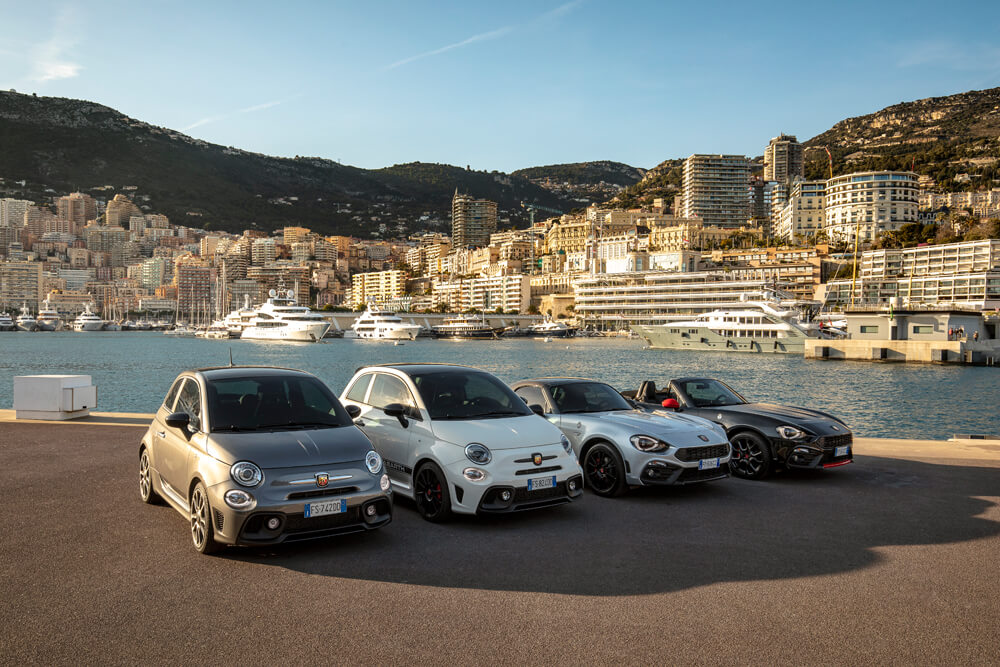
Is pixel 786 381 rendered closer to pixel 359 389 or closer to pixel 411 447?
pixel 359 389

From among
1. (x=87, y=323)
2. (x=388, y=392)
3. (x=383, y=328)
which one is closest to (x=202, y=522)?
(x=388, y=392)

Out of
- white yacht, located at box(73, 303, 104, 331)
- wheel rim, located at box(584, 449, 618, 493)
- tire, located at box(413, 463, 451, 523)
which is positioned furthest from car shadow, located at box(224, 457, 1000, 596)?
white yacht, located at box(73, 303, 104, 331)

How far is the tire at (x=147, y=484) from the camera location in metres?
7.29

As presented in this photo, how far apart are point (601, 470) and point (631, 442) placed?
59cm

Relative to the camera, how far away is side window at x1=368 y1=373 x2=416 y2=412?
769 cm

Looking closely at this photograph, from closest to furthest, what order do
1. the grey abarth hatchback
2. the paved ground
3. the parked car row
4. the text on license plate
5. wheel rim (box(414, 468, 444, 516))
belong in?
the paved ground, the grey abarth hatchback, the parked car row, wheel rim (box(414, 468, 444, 516)), the text on license plate

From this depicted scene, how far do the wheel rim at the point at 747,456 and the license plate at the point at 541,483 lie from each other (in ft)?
12.1

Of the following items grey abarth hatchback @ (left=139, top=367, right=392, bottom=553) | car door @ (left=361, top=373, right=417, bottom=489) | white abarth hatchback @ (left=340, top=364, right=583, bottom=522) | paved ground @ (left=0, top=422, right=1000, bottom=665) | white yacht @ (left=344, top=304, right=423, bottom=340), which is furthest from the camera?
white yacht @ (left=344, top=304, right=423, bottom=340)

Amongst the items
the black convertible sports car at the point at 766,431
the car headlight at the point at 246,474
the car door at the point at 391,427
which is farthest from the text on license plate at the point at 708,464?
the car headlight at the point at 246,474

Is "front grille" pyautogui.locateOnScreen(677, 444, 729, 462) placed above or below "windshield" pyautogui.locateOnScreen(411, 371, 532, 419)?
below

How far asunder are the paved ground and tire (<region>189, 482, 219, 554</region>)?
13cm

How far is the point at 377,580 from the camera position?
5.14 metres

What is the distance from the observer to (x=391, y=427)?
7.67m

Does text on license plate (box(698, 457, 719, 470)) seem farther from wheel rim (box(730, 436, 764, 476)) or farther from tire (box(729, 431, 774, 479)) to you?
wheel rim (box(730, 436, 764, 476))
